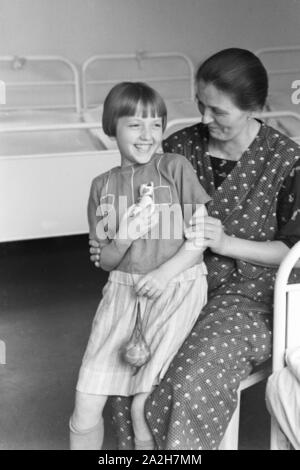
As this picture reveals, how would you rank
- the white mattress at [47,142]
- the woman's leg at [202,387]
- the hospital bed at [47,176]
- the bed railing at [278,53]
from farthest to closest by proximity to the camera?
1. the bed railing at [278,53]
2. the white mattress at [47,142]
3. the hospital bed at [47,176]
4. the woman's leg at [202,387]

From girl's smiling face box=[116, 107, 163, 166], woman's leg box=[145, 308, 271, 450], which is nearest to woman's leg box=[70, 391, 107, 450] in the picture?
woman's leg box=[145, 308, 271, 450]

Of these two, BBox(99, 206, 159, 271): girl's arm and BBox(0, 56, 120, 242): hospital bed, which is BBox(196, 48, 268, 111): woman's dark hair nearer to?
BBox(99, 206, 159, 271): girl's arm

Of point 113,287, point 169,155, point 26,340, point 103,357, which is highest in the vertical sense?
point 169,155

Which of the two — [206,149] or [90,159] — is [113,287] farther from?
[90,159]

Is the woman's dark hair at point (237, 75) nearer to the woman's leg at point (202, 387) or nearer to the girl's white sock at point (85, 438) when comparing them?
the woman's leg at point (202, 387)

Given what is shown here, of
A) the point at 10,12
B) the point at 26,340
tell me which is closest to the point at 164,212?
the point at 26,340

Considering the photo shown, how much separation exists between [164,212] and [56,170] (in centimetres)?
131

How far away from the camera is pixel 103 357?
1439mm

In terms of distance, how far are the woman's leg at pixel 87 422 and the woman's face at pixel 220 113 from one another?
0.61m

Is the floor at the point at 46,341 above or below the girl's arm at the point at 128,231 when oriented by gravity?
below

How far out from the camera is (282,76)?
3602 mm

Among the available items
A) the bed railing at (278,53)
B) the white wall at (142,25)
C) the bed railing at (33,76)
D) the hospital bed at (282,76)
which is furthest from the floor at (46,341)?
the bed railing at (278,53)

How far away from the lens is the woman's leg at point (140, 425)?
1394mm
